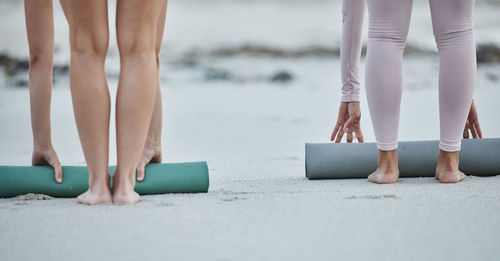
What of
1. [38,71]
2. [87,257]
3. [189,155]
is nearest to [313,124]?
[189,155]

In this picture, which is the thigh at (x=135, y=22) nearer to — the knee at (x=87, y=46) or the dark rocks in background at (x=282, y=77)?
the knee at (x=87, y=46)

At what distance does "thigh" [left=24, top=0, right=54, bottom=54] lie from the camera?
2.26m

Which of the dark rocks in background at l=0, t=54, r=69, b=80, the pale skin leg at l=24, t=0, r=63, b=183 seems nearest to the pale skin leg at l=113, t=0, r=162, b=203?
the pale skin leg at l=24, t=0, r=63, b=183

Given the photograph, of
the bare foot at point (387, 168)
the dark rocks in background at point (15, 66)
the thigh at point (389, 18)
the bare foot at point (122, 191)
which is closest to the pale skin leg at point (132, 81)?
the bare foot at point (122, 191)

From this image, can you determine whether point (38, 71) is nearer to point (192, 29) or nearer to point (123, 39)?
point (123, 39)

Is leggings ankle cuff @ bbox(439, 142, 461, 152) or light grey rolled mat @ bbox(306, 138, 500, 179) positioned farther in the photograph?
light grey rolled mat @ bbox(306, 138, 500, 179)

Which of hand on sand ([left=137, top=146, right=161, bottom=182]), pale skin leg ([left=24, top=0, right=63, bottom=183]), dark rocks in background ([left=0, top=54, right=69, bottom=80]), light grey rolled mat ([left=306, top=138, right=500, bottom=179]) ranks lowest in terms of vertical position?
dark rocks in background ([left=0, top=54, right=69, bottom=80])

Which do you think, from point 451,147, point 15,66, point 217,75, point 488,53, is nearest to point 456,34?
point 451,147

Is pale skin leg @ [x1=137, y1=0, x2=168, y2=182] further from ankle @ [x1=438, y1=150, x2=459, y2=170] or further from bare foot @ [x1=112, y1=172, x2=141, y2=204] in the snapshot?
ankle @ [x1=438, y1=150, x2=459, y2=170]

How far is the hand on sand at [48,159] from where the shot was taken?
85.8 inches

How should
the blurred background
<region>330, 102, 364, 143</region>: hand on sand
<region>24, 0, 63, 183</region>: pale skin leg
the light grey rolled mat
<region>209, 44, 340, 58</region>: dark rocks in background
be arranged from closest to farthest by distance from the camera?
<region>24, 0, 63, 183</region>: pale skin leg
the light grey rolled mat
<region>330, 102, 364, 143</region>: hand on sand
the blurred background
<region>209, 44, 340, 58</region>: dark rocks in background

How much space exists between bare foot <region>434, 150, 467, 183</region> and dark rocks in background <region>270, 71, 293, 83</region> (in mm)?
7523

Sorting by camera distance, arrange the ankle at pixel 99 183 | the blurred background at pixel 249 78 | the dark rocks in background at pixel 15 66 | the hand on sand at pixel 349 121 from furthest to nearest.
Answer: the dark rocks in background at pixel 15 66 < the blurred background at pixel 249 78 < the hand on sand at pixel 349 121 < the ankle at pixel 99 183

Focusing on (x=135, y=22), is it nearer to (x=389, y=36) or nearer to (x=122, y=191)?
(x=122, y=191)
